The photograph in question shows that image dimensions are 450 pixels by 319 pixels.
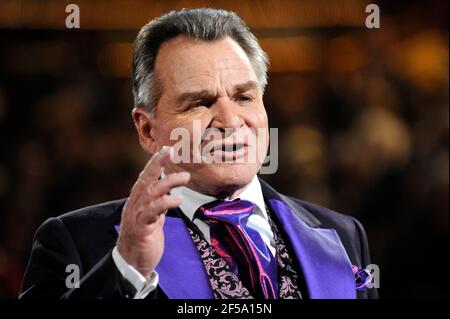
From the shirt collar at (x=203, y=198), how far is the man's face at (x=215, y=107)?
0.5 inches

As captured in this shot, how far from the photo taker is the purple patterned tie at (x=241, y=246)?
121cm

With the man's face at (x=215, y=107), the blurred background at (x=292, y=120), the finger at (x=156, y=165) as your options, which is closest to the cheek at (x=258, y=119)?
the man's face at (x=215, y=107)

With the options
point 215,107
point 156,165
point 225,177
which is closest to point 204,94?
point 215,107

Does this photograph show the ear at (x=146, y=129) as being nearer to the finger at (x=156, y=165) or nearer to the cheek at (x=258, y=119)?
the cheek at (x=258, y=119)

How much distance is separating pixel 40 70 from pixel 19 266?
0.52 metres

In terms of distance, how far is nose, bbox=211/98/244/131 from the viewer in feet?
3.93

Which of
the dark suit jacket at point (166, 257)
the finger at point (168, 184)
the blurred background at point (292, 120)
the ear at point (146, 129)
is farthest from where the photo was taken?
the blurred background at point (292, 120)

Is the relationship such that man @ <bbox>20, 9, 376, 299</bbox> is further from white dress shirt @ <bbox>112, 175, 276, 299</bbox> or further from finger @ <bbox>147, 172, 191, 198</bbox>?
finger @ <bbox>147, 172, 191, 198</bbox>

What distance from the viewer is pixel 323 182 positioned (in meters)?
2.14

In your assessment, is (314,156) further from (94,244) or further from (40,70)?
(94,244)

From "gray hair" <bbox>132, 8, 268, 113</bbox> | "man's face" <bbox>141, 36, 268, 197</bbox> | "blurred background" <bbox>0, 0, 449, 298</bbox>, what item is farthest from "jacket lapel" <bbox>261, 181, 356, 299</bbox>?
"blurred background" <bbox>0, 0, 449, 298</bbox>

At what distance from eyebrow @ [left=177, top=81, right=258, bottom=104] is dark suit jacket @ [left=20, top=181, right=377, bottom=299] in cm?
20

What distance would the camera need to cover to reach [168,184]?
0.98 meters
